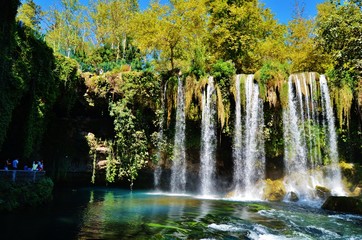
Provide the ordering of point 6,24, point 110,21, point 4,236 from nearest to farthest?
point 4,236 < point 6,24 < point 110,21

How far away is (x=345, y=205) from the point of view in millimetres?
14414

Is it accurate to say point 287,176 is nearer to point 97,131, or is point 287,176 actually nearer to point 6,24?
point 97,131

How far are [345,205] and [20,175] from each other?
14.6m

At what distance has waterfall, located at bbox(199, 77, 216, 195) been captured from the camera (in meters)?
22.7

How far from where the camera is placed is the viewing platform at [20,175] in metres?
13.6

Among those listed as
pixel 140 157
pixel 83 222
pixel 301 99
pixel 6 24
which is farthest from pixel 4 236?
pixel 301 99

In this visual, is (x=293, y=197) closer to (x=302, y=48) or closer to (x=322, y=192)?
(x=322, y=192)

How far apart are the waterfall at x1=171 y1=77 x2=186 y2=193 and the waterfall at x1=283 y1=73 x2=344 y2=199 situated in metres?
7.24

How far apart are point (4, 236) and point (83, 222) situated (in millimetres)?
2673

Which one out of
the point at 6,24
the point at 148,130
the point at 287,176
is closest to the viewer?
the point at 6,24

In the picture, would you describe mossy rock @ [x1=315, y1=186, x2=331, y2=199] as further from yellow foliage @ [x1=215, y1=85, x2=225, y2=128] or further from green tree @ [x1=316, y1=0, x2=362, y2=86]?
green tree @ [x1=316, y1=0, x2=362, y2=86]

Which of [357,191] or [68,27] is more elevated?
[68,27]

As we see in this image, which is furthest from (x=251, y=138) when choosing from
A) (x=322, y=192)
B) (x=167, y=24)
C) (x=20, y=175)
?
(x=20, y=175)

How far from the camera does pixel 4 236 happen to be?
8.76 meters
